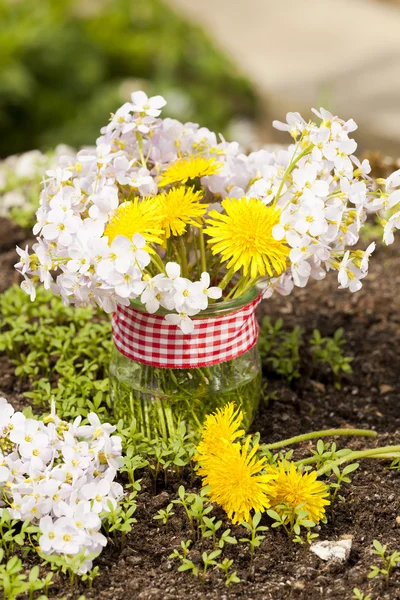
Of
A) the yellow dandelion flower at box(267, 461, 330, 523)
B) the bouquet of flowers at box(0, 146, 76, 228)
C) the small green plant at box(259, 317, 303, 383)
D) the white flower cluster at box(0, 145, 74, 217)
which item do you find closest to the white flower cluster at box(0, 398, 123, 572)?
the yellow dandelion flower at box(267, 461, 330, 523)

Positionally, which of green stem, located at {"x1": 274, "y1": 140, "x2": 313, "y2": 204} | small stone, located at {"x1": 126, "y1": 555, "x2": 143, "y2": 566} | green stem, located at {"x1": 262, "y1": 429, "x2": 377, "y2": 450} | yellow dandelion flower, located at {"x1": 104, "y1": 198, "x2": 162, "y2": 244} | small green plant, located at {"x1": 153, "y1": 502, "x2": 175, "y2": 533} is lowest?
small stone, located at {"x1": 126, "y1": 555, "x2": 143, "y2": 566}

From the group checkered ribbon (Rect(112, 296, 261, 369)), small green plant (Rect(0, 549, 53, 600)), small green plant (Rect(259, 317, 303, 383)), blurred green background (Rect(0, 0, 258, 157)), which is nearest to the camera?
small green plant (Rect(0, 549, 53, 600))

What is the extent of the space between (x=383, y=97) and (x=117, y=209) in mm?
4681

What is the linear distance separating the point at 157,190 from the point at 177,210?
0.92ft

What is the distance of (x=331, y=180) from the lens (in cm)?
201

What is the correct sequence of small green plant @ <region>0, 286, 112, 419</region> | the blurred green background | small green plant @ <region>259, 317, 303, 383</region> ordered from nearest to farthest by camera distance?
small green plant @ <region>0, 286, 112, 419</region>
small green plant @ <region>259, 317, 303, 383</region>
the blurred green background

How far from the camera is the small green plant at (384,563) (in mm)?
1813

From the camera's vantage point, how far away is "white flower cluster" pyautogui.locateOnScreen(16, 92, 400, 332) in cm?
186

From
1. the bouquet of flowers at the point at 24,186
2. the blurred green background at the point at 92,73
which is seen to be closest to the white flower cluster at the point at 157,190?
the bouquet of flowers at the point at 24,186

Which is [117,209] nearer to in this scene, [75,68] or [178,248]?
[178,248]

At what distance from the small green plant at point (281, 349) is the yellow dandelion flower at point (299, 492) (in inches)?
26.4

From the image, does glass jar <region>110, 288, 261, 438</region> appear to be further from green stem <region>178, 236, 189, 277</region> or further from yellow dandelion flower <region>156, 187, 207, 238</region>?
yellow dandelion flower <region>156, 187, 207, 238</region>

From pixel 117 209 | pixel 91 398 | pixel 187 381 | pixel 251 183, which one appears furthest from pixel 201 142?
pixel 91 398

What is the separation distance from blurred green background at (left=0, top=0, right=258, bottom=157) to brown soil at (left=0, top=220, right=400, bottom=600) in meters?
3.38
